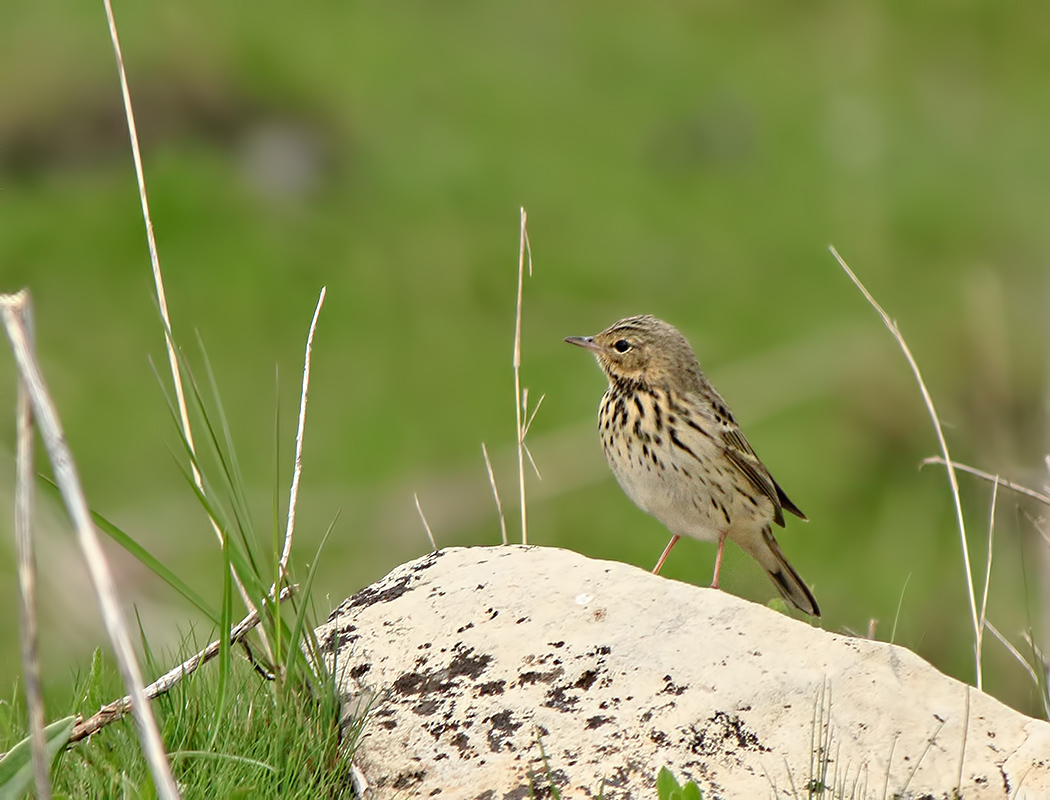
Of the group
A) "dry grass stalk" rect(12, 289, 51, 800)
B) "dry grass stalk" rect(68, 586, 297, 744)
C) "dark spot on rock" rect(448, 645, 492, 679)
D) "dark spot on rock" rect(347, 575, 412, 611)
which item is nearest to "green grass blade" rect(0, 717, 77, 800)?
"dry grass stalk" rect(68, 586, 297, 744)

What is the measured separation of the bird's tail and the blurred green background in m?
6.95

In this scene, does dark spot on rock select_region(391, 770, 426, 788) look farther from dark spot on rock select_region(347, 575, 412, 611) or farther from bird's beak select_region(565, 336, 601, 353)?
bird's beak select_region(565, 336, 601, 353)

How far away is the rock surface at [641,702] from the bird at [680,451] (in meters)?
1.87

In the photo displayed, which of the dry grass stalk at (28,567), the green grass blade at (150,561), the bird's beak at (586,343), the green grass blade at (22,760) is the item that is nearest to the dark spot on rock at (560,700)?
the green grass blade at (150,561)

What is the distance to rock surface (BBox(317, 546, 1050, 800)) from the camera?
3232 mm

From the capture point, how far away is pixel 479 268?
1603 cm

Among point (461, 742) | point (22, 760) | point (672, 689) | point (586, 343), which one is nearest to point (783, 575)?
point (586, 343)

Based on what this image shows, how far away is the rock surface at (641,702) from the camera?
3.23 m

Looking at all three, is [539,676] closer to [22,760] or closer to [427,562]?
[427,562]

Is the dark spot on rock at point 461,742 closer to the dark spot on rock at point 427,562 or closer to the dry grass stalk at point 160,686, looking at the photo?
the dry grass stalk at point 160,686

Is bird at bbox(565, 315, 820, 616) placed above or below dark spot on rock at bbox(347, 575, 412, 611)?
below

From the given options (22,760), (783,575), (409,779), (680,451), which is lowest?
(783,575)

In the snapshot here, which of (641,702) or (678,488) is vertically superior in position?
(641,702)

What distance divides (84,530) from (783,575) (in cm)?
382
